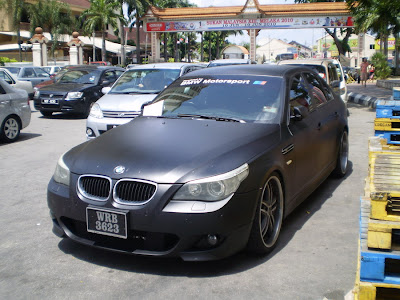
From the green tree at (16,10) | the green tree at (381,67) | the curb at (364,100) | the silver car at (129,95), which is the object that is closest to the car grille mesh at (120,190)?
the silver car at (129,95)

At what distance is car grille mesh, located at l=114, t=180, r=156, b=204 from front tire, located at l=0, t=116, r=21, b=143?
288 inches

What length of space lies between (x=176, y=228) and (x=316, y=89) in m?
3.35

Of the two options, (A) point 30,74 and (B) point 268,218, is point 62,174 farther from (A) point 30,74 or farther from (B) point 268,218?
(A) point 30,74

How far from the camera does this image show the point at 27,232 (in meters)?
4.89

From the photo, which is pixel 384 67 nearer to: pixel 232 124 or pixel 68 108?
pixel 68 108

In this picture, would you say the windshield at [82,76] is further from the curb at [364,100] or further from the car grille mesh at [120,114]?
the curb at [364,100]

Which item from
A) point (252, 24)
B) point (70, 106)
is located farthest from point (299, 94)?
point (252, 24)

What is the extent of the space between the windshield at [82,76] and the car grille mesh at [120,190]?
38.5ft

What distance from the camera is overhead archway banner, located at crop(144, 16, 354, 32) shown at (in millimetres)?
38156

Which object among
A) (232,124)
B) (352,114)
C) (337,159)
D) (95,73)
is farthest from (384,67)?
(232,124)

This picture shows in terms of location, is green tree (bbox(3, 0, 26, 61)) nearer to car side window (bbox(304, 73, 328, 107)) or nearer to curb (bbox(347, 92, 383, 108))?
curb (bbox(347, 92, 383, 108))

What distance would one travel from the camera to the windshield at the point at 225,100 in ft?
16.0

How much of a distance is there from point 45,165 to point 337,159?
467cm

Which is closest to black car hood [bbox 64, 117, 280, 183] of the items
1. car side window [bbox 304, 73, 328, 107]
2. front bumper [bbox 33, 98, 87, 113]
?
car side window [bbox 304, 73, 328, 107]
